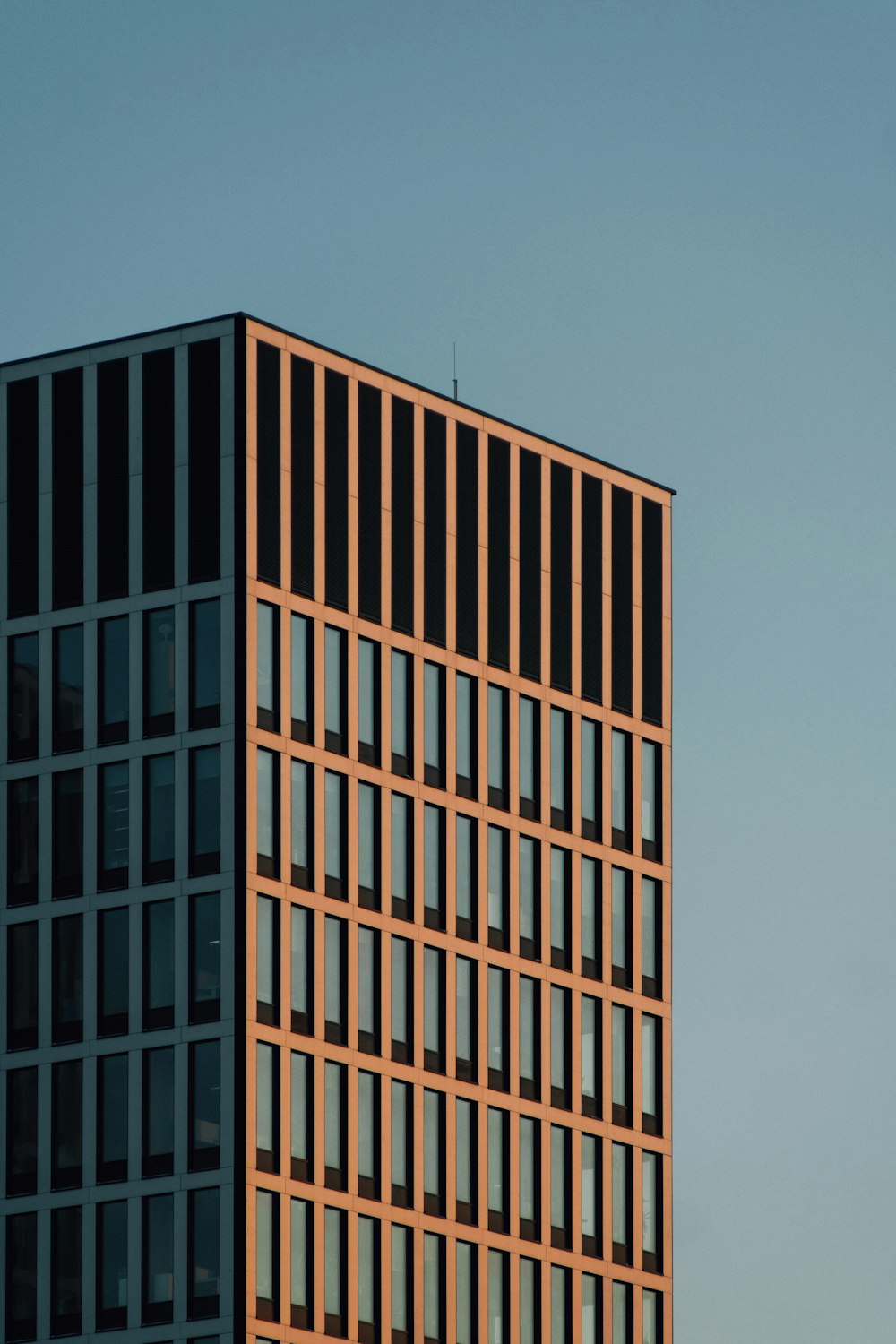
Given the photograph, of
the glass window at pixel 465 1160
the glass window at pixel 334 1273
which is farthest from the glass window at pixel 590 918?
the glass window at pixel 334 1273

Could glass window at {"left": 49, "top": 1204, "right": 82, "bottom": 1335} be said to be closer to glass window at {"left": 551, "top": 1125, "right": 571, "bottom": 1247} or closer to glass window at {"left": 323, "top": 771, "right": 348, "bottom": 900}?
glass window at {"left": 323, "top": 771, "right": 348, "bottom": 900}

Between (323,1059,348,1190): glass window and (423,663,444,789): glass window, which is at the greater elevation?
(423,663,444,789): glass window

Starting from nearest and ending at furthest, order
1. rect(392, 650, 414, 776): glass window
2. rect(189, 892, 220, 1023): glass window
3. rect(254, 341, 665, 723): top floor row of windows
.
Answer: rect(189, 892, 220, 1023): glass window < rect(254, 341, 665, 723): top floor row of windows < rect(392, 650, 414, 776): glass window

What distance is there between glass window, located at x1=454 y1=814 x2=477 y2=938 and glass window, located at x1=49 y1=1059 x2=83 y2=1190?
15371 mm

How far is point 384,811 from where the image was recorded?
14188cm

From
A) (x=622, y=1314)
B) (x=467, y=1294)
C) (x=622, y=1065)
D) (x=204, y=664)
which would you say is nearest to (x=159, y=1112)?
(x=467, y=1294)

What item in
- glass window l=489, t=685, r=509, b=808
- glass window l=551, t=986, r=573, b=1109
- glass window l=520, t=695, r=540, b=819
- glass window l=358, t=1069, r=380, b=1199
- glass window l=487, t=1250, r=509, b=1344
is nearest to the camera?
glass window l=358, t=1069, r=380, b=1199

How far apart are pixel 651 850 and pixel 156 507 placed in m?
25.6

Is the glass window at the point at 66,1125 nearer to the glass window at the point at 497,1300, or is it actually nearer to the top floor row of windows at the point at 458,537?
the glass window at the point at 497,1300

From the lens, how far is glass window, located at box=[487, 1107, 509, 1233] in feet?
472

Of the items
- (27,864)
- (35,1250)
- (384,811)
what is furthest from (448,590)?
(35,1250)

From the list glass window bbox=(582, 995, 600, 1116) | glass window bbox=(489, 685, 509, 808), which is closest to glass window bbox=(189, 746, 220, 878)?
glass window bbox=(489, 685, 509, 808)

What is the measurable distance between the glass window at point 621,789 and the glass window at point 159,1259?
84.2 ft

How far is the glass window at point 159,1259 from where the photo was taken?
439 feet
